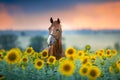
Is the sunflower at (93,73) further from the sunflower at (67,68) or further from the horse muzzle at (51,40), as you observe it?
the horse muzzle at (51,40)

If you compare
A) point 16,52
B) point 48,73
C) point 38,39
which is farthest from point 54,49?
point 38,39

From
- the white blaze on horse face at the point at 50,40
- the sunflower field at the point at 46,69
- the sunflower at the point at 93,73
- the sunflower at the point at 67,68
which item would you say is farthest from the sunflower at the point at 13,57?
the white blaze on horse face at the point at 50,40

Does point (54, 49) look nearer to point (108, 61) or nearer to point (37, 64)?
point (108, 61)

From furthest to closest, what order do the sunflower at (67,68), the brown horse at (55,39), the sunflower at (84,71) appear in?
1. the brown horse at (55,39)
2. the sunflower at (84,71)
3. the sunflower at (67,68)

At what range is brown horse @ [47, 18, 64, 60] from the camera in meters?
12.0

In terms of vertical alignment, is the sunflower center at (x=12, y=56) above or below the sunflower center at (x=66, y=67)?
above

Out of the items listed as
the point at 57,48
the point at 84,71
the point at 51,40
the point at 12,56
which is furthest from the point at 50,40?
the point at 84,71

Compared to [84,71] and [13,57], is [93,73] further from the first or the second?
[13,57]

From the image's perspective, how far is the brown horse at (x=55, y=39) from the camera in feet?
39.5

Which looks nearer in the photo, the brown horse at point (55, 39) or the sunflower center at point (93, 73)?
the sunflower center at point (93, 73)

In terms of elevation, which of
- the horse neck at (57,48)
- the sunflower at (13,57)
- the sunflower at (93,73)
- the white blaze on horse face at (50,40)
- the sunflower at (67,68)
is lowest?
the sunflower at (93,73)

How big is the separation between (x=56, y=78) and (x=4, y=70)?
1.18 metres

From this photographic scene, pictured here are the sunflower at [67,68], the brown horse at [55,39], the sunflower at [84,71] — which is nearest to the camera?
the sunflower at [67,68]

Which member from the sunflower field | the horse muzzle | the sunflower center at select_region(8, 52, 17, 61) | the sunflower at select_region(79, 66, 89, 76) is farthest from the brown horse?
the sunflower at select_region(79, 66, 89, 76)
